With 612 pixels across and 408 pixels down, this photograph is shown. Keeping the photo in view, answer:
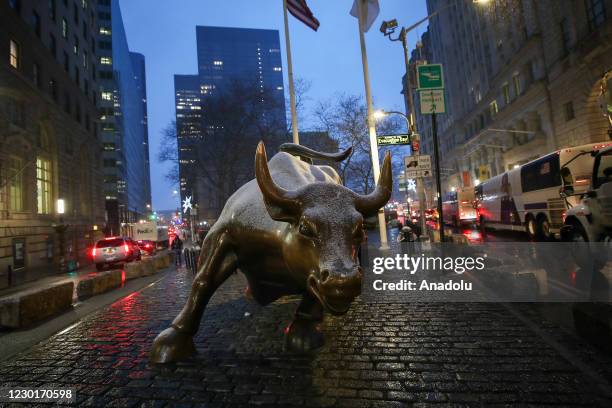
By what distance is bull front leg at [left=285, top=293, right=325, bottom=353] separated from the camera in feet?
13.4

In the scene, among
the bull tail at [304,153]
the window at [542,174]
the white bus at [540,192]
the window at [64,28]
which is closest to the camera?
the bull tail at [304,153]

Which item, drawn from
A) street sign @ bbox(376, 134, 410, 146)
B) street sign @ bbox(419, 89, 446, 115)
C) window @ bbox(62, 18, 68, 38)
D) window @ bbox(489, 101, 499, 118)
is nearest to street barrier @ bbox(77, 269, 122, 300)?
street sign @ bbox(376, 134, 410, 146)

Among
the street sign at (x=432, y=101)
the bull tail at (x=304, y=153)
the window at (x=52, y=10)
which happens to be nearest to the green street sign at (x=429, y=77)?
the street sign at (x=432, y=101)

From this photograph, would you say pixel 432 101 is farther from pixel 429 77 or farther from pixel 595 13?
pixel 595 13

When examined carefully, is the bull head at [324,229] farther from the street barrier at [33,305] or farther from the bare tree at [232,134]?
the bare tree at [232,134]

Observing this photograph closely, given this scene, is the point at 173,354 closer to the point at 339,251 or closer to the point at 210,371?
the point at 210,371

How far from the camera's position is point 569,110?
30.6m

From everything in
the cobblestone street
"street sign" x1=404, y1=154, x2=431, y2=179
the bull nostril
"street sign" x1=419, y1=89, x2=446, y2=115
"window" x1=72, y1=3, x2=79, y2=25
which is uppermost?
"window" x1=72, y1=3, x2=79, y2=25

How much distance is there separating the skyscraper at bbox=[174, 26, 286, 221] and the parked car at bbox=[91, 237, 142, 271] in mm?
17733

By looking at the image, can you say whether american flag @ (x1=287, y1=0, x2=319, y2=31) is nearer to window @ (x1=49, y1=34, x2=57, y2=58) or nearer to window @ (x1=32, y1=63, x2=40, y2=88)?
window @ (x1=32, y1=63, x2=40, y2=88)

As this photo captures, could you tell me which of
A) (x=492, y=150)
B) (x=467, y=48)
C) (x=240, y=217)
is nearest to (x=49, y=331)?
(x=240, y=217)

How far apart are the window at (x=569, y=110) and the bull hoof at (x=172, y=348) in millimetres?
36732

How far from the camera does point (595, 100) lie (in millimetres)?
26484

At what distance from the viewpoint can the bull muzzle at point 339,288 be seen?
2.67m
